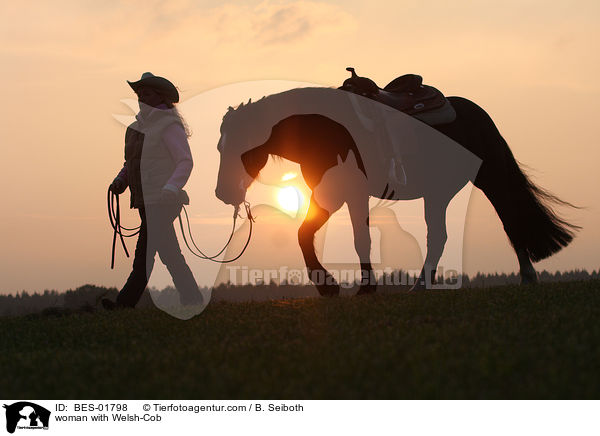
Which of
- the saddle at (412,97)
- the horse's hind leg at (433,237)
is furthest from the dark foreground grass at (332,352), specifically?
the saddle at (412,97)

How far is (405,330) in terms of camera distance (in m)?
6.24

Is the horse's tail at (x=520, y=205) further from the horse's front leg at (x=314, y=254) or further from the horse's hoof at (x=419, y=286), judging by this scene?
the horse's front leg at (x=314, y=254)

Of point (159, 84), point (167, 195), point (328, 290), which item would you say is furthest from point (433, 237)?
point (159, 84)

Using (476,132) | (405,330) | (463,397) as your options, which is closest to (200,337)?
(405,330)

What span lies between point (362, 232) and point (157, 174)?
9.27 ft

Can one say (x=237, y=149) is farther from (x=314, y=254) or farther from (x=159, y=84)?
(x=314, y=254)

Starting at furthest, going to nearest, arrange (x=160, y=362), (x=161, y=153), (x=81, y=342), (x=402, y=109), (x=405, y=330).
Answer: (x=402, y=109), (x=161, y=153), (x=81, y=342), (x=405, y=330), (x=160, y=362)

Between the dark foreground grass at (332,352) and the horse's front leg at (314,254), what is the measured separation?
803mm

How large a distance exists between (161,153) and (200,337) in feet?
10.8

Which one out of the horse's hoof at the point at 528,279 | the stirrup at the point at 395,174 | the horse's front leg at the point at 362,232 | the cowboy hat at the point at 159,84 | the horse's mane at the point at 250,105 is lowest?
the horse's hoof at the point at 528,279

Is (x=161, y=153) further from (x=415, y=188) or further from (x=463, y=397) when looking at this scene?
(x=463, y=397)

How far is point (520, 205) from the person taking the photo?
10.3 m

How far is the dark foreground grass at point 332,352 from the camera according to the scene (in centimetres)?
459
